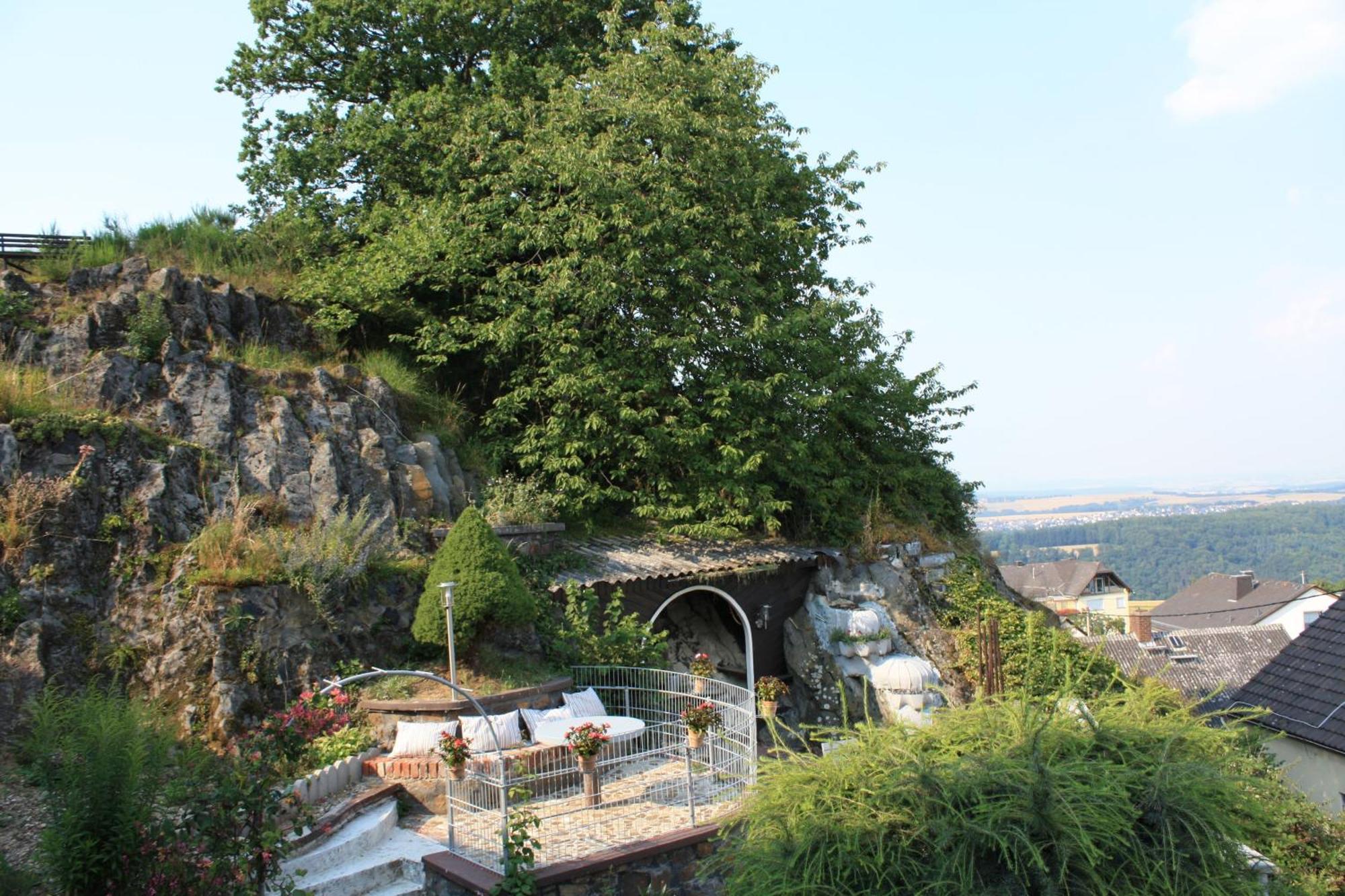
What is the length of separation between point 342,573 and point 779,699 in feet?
25.3

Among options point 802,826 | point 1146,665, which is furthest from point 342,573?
point 1146,665

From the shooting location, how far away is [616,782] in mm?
9617

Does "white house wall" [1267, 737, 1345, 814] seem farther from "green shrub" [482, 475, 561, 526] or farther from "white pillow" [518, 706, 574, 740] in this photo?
"green shrub" [482, 475, 561, 526]

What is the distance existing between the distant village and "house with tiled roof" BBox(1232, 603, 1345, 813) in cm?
1

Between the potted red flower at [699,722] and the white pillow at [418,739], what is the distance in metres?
2.18

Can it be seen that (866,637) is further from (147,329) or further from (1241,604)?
(1241,604)

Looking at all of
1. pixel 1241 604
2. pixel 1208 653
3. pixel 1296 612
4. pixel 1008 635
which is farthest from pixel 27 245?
pixel 1241 604

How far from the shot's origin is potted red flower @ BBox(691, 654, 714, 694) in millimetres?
11336

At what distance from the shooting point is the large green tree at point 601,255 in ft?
47.4

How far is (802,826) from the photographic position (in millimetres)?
4762

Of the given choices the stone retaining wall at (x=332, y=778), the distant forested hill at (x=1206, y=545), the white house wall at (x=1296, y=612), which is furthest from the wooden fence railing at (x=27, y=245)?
the distant forested hill at (x=1206, y=545)

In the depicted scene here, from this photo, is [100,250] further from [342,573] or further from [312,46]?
[342,573]

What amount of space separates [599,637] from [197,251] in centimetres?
876

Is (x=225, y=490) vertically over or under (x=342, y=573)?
over
